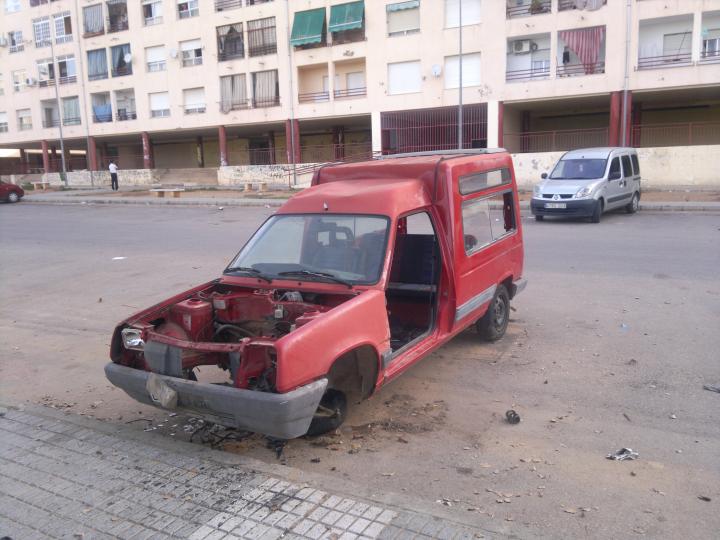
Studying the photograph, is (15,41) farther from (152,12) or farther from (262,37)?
(262,37)

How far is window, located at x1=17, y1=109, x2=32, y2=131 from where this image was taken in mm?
46531

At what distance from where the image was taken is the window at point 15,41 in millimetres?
46344

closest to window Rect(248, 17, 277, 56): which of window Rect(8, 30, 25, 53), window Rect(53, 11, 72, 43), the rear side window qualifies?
window Rect(53, 11, 72, 43)

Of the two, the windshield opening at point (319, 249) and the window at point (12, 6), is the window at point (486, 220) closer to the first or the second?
the windshield opening at point (319, 249)

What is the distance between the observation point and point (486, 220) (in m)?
6.26

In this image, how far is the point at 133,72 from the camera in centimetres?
4075

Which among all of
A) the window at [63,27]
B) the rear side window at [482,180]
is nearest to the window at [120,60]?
the window at [63,27]

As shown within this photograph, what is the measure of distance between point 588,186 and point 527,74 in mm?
14763

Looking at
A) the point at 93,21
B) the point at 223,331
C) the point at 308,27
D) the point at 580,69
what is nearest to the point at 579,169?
the point at 580,69

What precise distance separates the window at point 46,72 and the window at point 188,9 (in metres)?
13.0

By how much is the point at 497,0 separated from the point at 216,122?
18.5m

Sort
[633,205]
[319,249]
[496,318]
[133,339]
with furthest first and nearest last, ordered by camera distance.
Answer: [633,205]
[496,318]
[319,249]
[133,339]

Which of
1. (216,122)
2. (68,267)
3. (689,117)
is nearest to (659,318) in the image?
(68,267)

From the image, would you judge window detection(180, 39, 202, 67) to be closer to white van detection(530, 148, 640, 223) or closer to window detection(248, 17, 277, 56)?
window detection(248, 17, 277, 56)
